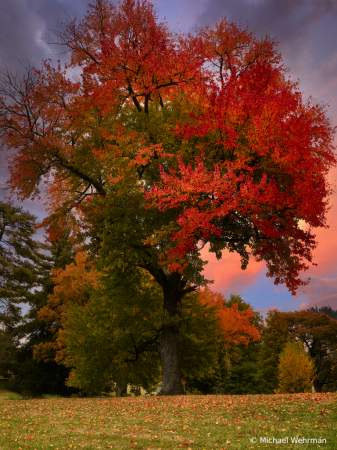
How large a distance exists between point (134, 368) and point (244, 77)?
15999 mm

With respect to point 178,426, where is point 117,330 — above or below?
above

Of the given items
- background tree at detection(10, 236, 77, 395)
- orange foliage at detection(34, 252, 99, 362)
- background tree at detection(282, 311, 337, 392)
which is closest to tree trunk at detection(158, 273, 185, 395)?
orange foliage at detection(34, 252, 99, 362)

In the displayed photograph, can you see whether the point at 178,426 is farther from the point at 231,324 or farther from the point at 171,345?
the point at 231,324

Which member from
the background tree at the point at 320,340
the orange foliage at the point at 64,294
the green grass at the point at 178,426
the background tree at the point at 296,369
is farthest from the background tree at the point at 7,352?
the background tree at the point at 320,340

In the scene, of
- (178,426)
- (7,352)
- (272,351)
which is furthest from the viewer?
(272,351)

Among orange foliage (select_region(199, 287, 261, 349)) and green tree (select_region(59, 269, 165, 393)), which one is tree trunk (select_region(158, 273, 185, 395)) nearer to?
green tree (select_region(59, 269, 165, 393))

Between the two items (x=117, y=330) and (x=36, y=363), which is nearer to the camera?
(x=117, y=330)

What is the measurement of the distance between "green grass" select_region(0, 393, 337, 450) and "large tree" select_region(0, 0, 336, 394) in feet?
16.4

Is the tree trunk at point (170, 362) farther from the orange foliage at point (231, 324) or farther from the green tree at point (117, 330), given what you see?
the orange foliage at point (231, 324)

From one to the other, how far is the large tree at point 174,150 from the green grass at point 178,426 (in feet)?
16.4

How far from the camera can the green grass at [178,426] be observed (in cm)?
586

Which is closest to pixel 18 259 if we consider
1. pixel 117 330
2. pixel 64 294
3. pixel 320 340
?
pixel 64 294

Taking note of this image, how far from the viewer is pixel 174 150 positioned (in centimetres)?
1330

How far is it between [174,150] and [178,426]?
1001 cm
